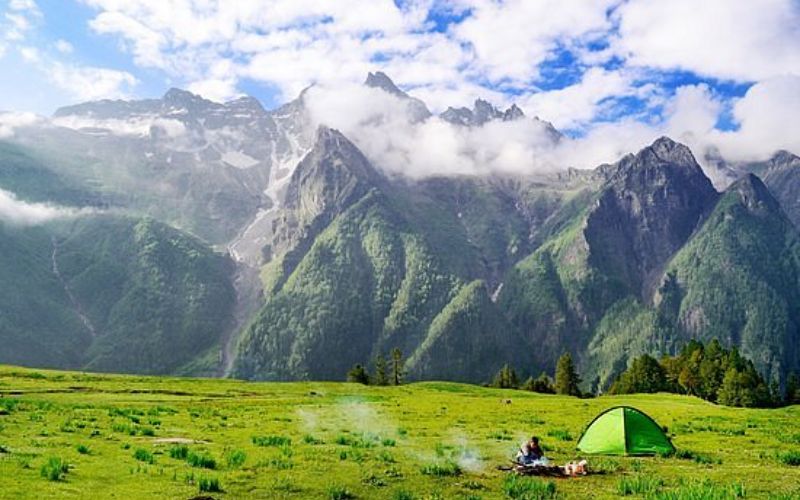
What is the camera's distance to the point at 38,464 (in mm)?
24312

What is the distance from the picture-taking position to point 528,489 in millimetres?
23922

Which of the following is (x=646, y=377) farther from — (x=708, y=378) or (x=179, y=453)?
(x=179, y=453)

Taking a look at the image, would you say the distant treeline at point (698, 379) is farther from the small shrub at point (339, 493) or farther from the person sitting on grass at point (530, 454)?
the small shrub at point (339, 493)

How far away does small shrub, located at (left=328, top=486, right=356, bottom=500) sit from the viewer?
73.3 ft

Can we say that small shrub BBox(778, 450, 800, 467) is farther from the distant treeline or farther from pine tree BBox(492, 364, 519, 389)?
pine tree BBox(492, 364, 519, 389)

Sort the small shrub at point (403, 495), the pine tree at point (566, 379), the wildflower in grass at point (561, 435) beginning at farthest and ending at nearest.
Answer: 1. the pine tree at point (566, 379)
2. the wildflower in grass at point (561, 435)
3. the small shrub at point (403, 495)

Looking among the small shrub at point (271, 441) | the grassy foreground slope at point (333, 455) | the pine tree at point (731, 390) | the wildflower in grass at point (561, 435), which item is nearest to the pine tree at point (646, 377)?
the pine tree at point (731, 390)

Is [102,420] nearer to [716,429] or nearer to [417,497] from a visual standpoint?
[417,497]

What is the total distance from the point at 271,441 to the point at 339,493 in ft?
42.8

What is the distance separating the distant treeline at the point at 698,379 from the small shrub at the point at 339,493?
113545mm

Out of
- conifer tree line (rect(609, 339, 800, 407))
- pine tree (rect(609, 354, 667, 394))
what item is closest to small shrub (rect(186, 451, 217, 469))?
conifer tree line (rect(609, 339, 800, 407))

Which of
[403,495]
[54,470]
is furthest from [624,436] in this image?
[54,470]

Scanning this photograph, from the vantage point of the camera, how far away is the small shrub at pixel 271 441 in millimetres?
34312

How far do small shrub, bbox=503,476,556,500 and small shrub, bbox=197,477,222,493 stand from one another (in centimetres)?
963
